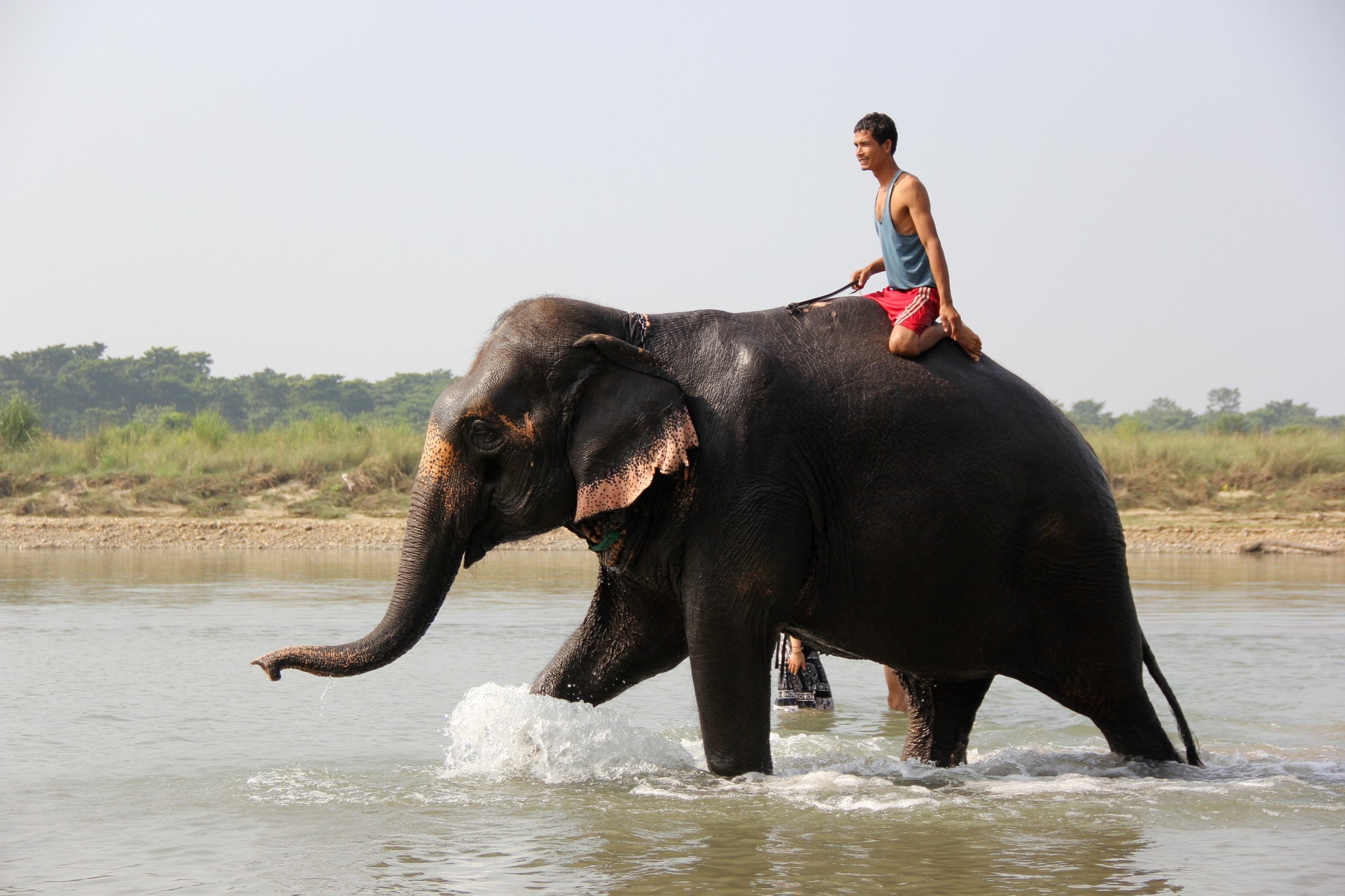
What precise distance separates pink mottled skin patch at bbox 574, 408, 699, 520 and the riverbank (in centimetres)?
1525

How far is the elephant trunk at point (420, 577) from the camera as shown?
224 inches

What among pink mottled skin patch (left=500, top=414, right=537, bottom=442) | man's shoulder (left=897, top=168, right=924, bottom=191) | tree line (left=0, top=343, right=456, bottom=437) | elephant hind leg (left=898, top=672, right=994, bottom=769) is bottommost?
elephant hind leg (left=898, top=672, right=994, bottom=769)

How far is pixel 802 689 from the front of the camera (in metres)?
8.74

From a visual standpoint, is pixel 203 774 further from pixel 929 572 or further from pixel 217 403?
pixel 217 403

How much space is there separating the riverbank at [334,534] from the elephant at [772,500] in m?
15.1

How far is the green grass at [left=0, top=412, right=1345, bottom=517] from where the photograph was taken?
78.6ft

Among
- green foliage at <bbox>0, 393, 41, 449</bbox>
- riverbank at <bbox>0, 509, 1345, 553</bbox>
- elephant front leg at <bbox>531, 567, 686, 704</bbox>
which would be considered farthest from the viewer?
green foliage at <bbox>0, 393, 41, 449</bbox>

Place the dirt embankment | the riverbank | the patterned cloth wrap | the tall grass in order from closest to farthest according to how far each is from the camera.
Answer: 1. the patterned cloth wrap
2. the riverbank
3. the dirt embankment
4. the tall grass

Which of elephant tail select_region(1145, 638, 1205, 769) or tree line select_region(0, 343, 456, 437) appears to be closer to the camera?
elephant tail select_region(1145, 638, 1205, 769)

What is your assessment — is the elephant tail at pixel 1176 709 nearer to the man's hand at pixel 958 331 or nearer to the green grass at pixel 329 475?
the man's hand at pixel 958 331

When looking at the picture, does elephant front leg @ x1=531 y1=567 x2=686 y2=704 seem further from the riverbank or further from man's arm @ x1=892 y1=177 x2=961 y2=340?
the riverbank

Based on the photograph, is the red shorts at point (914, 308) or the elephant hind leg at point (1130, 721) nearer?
the red shorts at point (914, 308)

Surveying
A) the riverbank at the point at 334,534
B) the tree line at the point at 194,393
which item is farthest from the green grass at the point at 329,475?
the tree line at the point at 194,393

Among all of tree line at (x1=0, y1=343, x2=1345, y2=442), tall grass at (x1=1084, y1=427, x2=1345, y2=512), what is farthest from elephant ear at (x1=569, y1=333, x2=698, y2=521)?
tree line at (x1=0, y1=343, x2=1345, y2=442)
